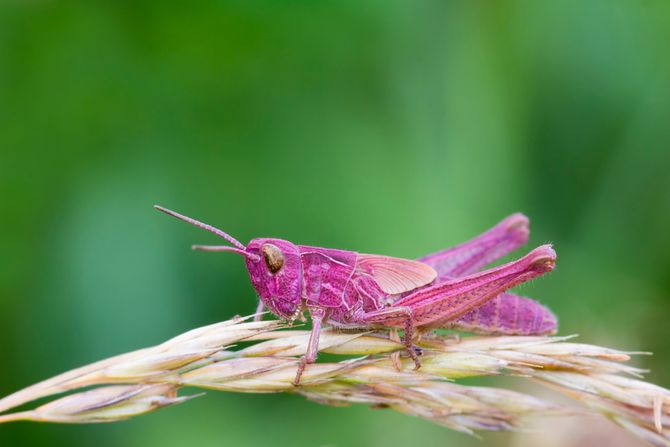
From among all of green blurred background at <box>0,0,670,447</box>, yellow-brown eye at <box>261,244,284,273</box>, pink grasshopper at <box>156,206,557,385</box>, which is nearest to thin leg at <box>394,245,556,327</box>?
pink grasshopper at <box>156,206,557,385</box>

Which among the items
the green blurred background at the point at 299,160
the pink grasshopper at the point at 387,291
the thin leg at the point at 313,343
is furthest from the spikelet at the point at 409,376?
the green blurred background at the point at 299,160

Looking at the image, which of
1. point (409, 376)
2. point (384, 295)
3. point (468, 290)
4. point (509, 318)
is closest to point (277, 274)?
point (384, 295)

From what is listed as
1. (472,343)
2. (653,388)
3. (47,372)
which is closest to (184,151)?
(47,372)

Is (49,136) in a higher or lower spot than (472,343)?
higher

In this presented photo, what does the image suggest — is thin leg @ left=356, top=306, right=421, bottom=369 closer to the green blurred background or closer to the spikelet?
the spikelet

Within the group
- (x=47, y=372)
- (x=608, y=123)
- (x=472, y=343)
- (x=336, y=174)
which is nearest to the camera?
(x=472, y=343)

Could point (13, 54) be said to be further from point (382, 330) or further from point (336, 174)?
point (382, 330)

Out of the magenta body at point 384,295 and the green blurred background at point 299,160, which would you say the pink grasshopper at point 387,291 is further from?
the green blurred background at point 299,160
